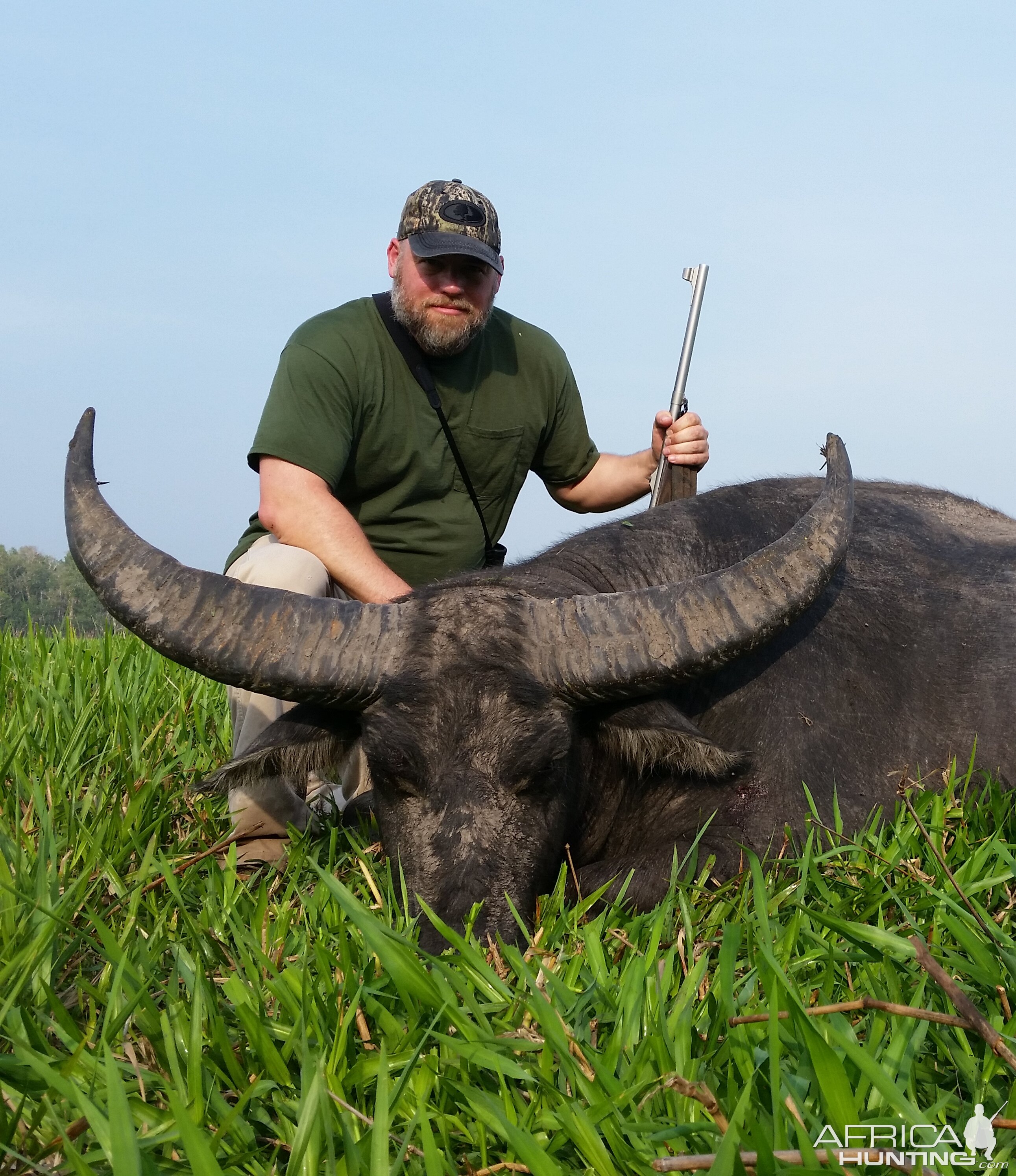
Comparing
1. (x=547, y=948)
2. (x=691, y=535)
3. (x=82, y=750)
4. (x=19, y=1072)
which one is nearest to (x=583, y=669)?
(x=547, y=948)

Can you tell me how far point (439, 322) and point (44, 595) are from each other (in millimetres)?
6903

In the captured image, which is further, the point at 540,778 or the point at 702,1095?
Result: the point at 540,778

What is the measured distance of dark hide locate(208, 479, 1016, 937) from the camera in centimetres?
321

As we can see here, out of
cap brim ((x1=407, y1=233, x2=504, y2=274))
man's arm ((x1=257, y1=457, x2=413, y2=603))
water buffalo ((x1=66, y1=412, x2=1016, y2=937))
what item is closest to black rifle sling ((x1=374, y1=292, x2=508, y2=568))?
cap brim ((x1=407, y1=233, x2=504, y2=274))

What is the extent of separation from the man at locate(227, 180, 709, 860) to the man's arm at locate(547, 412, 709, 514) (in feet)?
0.05

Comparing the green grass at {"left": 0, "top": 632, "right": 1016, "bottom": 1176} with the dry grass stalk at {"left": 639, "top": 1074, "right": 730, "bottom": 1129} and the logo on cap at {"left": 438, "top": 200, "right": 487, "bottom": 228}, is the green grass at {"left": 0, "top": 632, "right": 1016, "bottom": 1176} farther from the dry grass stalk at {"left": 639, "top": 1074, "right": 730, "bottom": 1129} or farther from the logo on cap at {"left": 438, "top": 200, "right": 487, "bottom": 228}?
the logo on cap at {"left": 438, "top": 200, "right": 487, "bottom": 228}

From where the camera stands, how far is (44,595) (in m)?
10.9

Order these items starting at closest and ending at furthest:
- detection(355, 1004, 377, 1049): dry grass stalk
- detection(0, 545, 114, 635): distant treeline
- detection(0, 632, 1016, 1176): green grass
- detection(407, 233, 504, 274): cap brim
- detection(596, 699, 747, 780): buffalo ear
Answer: detection(0, 632, 1016, 1176): green grass < detection(355, 1004, 377, 1049): dry grass stalk < detection(596, 699, 747, 780): buffalo ear < detection(407, 233, 504, 274): cap brim < detection(0, 545, 114, 635): distant treeline

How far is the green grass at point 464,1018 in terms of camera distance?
184 centimetres

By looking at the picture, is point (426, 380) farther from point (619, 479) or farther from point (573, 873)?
point (573, 873)

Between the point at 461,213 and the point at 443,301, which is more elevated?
the point at 461,213

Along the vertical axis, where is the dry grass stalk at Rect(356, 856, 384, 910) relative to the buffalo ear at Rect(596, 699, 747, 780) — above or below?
below

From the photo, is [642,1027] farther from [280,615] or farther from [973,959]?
[280,615]

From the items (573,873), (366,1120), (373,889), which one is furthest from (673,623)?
(366,1120)
